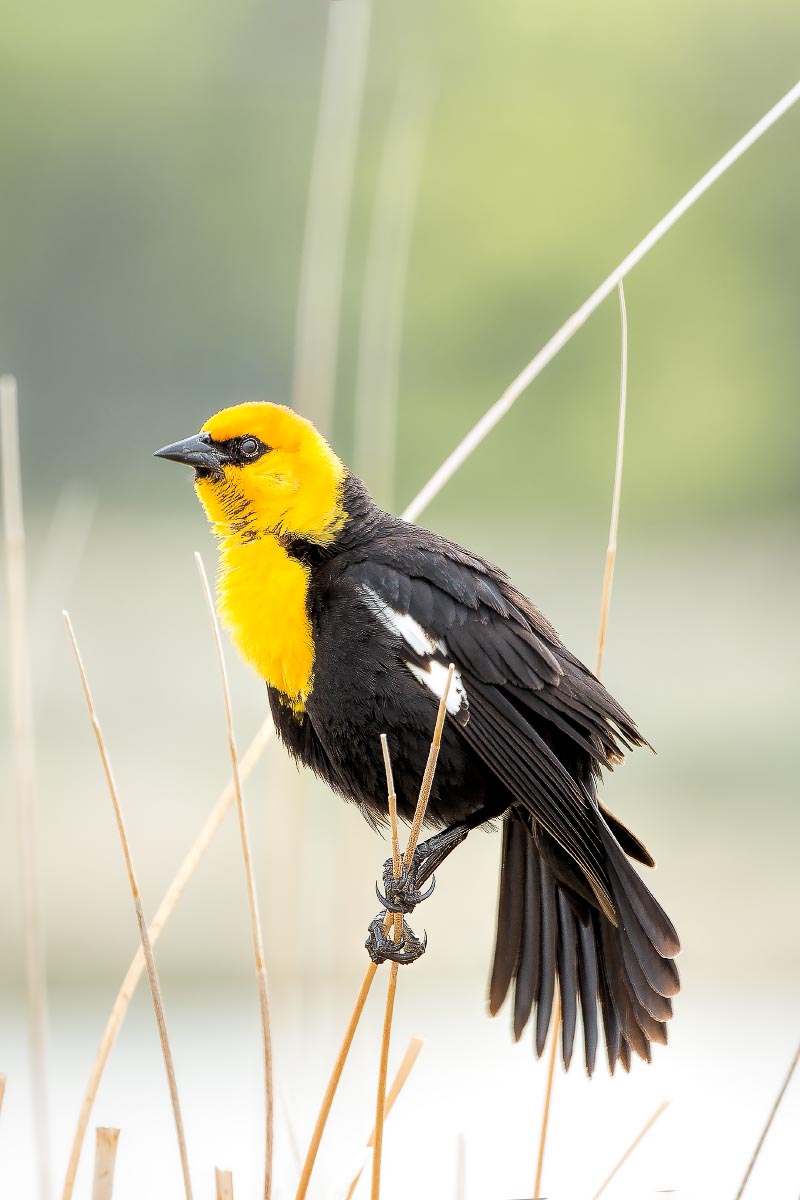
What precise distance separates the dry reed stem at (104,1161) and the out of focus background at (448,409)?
3363 millimetres

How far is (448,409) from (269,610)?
7.71 meters

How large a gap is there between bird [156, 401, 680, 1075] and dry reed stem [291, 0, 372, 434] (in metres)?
0.17

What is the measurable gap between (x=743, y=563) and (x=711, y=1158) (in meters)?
5.57

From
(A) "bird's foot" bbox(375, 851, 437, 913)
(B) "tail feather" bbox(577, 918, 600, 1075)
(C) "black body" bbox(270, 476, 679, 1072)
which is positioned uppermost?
(C) "black body" bbox(270, 476, 679, 1072)

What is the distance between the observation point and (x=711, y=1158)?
14.0ft

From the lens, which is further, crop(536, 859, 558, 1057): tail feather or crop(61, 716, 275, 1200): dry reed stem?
crop(536, 859, 558, 1057): tail feather

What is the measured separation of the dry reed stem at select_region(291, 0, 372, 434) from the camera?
69.1 inches

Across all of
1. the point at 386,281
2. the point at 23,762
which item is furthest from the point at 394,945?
the point at 386,281

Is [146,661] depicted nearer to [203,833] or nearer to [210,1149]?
[210,1149]

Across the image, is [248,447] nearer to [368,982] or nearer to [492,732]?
[492,732]

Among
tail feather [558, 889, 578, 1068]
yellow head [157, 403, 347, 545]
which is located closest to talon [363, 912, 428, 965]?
tail feather [558, 889, 578, 1068]

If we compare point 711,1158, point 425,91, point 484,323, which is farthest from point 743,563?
point 425,91

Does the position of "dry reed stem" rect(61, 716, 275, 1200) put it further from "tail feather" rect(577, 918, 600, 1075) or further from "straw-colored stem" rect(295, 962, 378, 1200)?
"tail feather" rect(577, 918, 600, 1075)

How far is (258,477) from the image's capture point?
1635 mm
